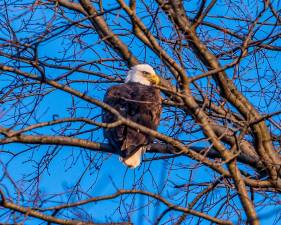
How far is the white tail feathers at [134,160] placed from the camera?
279 inches

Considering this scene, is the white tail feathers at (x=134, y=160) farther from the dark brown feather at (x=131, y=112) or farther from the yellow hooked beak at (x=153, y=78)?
the yellow hooked beak at (x=153, y=78)

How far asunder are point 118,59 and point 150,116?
2.69 ft

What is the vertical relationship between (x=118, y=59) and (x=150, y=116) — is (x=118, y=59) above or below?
above

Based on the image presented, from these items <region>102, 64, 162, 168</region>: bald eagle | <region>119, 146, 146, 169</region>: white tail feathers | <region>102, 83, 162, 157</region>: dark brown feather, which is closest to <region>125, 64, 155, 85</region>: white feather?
<region>102, 64, 162, 168</region>: bald eagle

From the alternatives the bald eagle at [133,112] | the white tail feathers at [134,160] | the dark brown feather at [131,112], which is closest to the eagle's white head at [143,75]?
the bald eagle at [133,112]

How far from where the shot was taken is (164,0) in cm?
634

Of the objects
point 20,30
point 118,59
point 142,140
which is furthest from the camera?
point 118,59

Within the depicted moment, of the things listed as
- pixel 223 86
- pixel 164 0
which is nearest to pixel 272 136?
pixel 223 86

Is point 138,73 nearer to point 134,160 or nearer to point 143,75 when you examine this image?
point 143,75

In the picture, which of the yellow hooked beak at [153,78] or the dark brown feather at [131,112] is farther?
the yellow hooked beak at [153,78]

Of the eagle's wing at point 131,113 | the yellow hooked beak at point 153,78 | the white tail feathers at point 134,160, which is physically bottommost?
the white tail feathers at point 134,160

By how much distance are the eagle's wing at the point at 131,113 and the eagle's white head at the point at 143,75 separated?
0.17 metres

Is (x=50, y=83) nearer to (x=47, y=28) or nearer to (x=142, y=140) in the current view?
(x=47, y=28)

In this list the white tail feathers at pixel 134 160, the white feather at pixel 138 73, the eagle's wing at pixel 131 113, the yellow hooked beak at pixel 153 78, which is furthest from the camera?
the yellow hooked beak at pixel 153 78
